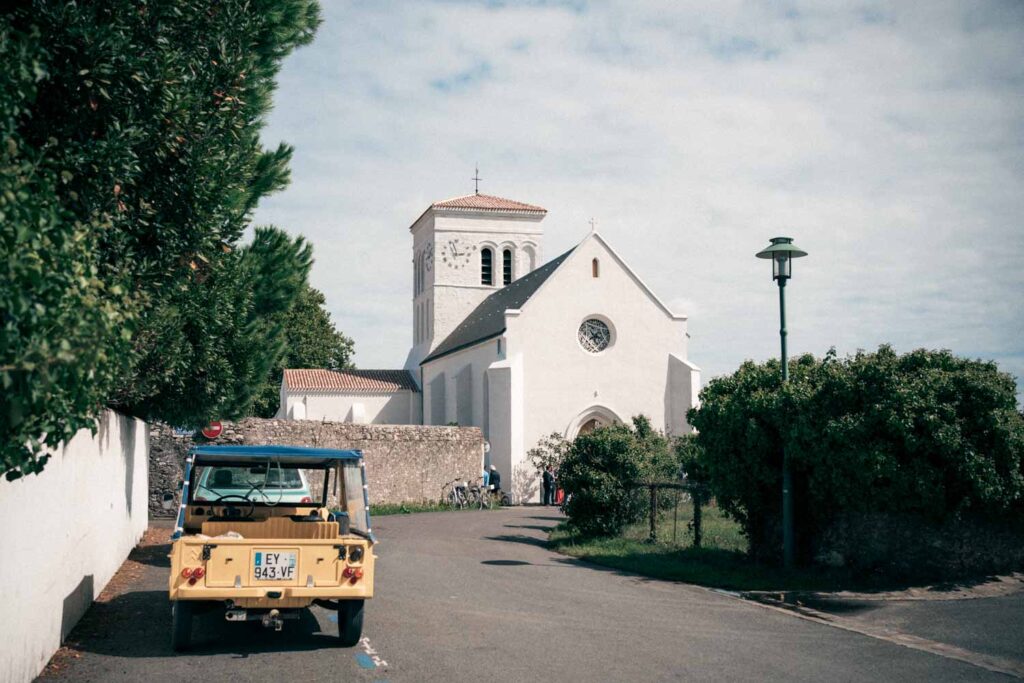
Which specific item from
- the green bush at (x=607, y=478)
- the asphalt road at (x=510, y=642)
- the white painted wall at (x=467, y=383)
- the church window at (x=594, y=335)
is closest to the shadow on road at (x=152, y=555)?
the asphalt road at (x=510, y=642)

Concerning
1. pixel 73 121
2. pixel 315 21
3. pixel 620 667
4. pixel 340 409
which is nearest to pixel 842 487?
pixel 620 667

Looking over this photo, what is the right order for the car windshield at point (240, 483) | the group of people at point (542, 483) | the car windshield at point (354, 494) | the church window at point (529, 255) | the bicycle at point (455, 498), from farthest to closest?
the church window at point (529, 255)
the group of people at point (542, 483)
the bicycle at point (455, 498)
the car windshield at point (240, 483)
the car windshield at point (354, 494)

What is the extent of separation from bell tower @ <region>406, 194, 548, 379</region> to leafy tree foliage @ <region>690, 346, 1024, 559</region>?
4016 centimetres

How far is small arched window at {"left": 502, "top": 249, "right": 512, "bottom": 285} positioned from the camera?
56.5m

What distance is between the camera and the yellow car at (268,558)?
8641 mm

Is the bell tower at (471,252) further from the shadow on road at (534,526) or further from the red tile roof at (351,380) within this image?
the shadow on road at (534,526)

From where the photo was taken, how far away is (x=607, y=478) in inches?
792

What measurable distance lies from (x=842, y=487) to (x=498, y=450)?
2728cm

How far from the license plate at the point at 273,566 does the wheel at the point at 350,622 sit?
2.12 ft

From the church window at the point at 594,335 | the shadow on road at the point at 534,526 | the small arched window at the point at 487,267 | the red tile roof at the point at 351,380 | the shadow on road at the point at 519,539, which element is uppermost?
the small arched window at the point at 487,267

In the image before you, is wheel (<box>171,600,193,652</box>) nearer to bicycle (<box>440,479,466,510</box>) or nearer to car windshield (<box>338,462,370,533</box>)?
car windshield (<box>338,462,370,533</box>)

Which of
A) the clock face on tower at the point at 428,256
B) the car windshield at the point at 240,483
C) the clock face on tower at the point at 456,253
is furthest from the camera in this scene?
the clock face on tower at the point at 428,256

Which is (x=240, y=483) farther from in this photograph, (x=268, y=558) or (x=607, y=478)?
(x=607, y=478)

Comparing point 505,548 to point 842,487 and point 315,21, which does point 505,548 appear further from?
point 315,21
